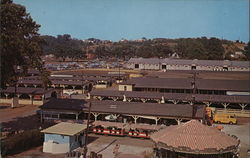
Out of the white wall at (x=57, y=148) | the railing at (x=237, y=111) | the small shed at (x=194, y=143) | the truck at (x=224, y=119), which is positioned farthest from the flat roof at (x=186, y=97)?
the small shed at (x=194, y=143)

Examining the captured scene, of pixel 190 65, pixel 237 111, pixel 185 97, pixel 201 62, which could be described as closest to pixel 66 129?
pixel 185 97

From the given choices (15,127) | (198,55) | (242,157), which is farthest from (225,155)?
(198,55)

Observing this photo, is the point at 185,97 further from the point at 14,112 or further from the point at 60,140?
the point at 14,112

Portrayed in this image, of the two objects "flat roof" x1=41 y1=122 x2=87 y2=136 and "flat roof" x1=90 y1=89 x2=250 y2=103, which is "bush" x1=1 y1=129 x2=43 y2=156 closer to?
"flat roof" x1=41 y1=122 x2=87 y2=136

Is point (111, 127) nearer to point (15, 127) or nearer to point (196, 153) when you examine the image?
point (15, 127)

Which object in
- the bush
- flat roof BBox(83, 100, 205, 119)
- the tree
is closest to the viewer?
the bush

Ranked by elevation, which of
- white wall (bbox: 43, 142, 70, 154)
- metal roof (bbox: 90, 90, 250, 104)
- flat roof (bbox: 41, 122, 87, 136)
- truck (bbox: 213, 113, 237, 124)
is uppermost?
metal roof (bbox: 90, 90, 250, 104)

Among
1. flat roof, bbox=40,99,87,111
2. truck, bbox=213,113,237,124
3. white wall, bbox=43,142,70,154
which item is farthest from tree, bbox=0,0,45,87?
truck, bbox=213,113,237,124
